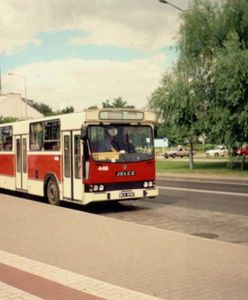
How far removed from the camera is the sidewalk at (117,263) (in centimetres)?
629

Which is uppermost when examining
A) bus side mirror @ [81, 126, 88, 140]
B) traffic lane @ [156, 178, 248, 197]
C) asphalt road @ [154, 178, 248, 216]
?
bus side mirror @ [81, 126, 88, 140]

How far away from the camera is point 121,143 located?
1470 centimetres

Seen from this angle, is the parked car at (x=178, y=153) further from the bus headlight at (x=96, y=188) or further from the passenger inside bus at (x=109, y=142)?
the bus headlight at (x=96, y=188)

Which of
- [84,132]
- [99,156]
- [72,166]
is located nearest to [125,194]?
[99,156]

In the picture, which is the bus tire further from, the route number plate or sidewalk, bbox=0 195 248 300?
sidewalk, bbox=0 195 248 300

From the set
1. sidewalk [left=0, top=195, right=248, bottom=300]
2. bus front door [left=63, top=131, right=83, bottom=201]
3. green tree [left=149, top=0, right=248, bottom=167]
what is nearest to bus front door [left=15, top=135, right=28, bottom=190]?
bus front door [left=63, top=131, right=83, bottom=201]

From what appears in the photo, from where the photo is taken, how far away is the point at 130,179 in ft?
48.7

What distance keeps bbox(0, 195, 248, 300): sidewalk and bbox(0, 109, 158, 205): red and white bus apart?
3381 mm

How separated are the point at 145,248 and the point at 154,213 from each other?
237 inches

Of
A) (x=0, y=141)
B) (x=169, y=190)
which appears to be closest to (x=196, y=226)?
→ (x=169, y=190)

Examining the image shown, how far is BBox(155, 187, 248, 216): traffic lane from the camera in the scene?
15.1m

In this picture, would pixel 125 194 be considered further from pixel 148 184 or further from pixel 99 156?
pixel 99 156

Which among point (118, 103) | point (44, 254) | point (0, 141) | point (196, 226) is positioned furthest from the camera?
point (118, 103)

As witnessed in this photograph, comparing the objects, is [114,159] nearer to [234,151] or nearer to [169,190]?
[169,190]
